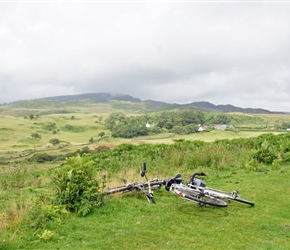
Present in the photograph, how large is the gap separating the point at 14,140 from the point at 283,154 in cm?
8672

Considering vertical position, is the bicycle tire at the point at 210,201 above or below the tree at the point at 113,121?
above

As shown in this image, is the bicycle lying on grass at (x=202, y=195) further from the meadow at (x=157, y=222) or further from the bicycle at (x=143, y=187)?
the bicycle at (x=143, y=187)

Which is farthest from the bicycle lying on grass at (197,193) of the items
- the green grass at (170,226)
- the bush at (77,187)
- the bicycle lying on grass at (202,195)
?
the bush at (77,187)

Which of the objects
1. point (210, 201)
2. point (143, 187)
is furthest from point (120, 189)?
point (210, 201)

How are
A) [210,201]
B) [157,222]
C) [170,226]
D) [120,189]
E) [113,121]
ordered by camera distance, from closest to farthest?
[170,226] < [157,222] < [210,201] < [120,189] < [113,121]

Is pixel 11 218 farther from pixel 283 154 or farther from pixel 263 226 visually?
pixel 283 154

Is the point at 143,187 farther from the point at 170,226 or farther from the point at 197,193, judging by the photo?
the point at 170,226

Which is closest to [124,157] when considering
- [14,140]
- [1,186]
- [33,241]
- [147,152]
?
[147,152]

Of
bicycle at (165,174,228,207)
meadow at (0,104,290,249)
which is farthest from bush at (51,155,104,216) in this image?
bicycle at (165,174,228,207)

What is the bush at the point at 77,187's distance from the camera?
8258 millimetres

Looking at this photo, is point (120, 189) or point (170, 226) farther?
point (120, 189)

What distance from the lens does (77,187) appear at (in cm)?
838

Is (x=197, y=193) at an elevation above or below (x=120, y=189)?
above

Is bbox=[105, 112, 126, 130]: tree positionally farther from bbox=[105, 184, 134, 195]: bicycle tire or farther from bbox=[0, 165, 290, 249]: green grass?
bbox=[0, 165, 290, 249]: green grass
